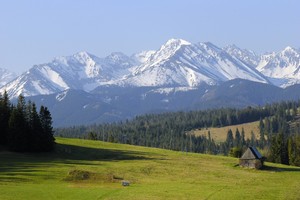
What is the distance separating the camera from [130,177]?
90375 millimetres

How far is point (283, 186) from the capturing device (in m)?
83.9

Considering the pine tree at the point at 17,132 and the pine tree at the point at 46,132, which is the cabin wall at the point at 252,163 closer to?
the pine tree at the point at 46,132

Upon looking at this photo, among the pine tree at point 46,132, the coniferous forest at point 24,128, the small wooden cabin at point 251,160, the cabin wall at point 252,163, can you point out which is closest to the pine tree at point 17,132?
the coniferous forest at point 24,128

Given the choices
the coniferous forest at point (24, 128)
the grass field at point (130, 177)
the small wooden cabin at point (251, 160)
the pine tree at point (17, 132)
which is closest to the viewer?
the grass field at point (130, 177)

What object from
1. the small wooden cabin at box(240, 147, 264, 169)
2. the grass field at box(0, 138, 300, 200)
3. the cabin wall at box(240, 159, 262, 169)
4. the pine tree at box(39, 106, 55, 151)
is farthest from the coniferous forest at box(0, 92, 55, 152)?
the small wooden cabin at box(240, 147, 264, 169)

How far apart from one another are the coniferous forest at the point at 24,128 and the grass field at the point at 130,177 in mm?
4025

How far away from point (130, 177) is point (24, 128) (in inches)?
1429

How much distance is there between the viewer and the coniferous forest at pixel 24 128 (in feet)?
378

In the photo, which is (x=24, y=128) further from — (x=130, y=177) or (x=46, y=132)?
(x=130, y=177)

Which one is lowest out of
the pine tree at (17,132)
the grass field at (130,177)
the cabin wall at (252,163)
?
the grass field at (130,177)

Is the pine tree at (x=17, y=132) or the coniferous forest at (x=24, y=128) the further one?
the coniferous forest at (x=24, y=128)

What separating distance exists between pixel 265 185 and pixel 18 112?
191ft

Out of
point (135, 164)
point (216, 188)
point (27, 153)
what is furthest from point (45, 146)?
point (216, 188)

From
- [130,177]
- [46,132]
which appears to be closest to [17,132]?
[46,132]
